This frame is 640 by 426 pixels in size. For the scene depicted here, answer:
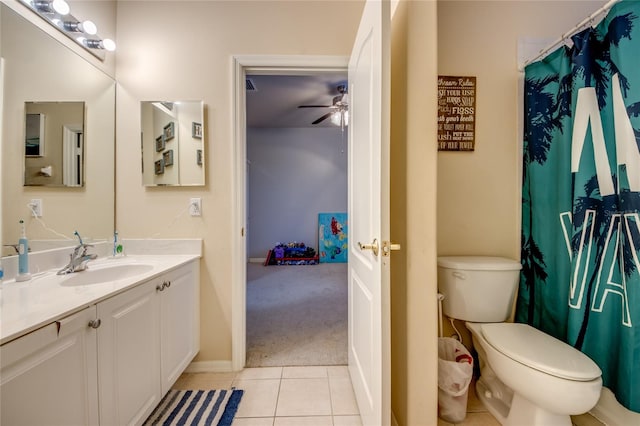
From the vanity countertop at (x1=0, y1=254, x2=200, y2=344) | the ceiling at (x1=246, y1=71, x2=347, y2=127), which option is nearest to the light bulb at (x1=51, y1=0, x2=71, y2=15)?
the vanity countertop at (x1=0, y1=254, x2=200, y2=344)

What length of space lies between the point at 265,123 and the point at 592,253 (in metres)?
4.54

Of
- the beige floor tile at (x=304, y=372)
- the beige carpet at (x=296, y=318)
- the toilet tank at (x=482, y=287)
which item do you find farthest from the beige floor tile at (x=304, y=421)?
the toilet tank at (x=482, y=287)

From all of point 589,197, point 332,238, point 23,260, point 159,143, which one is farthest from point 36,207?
point 332,238

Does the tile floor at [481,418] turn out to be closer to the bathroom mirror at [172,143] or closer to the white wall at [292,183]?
the bathroom mirror at [172,143]

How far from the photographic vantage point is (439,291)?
1494mm

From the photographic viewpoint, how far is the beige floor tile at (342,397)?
54.8 inches

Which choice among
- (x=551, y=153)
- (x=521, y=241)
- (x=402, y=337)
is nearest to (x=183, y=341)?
(x=402, y=337)

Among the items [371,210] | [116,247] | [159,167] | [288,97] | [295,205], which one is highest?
[288,97]

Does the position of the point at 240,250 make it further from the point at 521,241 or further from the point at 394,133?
the point at 521,241

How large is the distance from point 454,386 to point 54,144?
8.22ft

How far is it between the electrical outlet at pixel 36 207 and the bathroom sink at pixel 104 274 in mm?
355

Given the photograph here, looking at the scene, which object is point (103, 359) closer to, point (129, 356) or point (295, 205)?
Answer: point (129, 356)

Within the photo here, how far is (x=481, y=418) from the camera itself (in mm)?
1352

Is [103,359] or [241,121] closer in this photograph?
[103,359]
